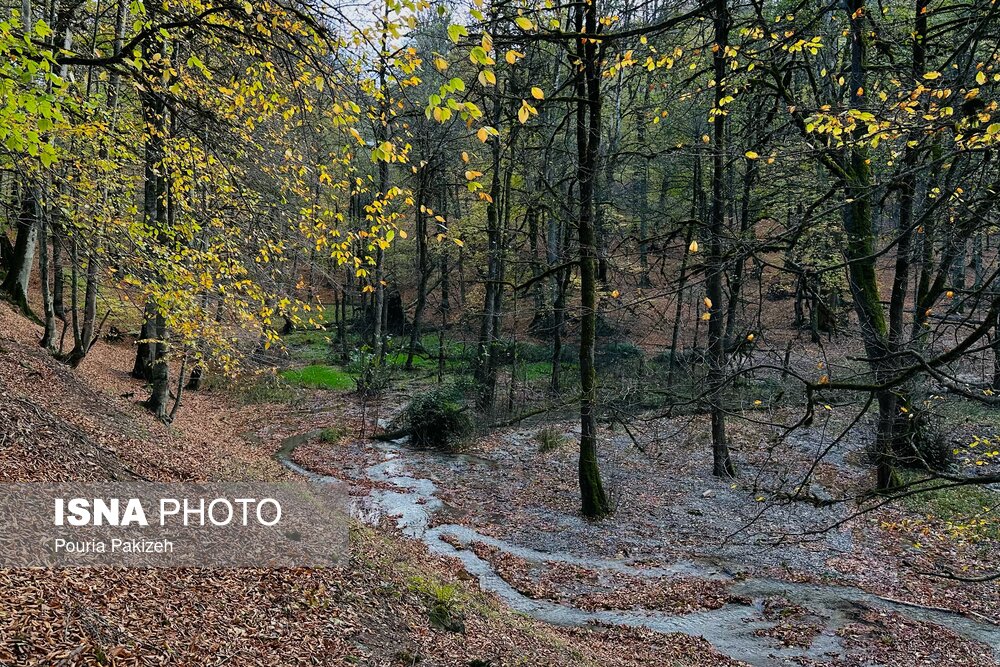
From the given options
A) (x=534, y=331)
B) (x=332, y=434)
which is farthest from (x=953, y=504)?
(x=332, y=434)

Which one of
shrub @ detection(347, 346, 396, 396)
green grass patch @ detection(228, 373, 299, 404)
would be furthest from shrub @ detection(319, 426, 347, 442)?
green grass patch @ detection(228, 373, 299, 404)

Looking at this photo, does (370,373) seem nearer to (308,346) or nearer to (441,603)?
(441,603)

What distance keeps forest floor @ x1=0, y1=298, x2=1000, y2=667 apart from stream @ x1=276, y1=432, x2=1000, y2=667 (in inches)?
1.4

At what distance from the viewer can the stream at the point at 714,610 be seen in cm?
736

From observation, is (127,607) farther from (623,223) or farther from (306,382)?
(623,223)

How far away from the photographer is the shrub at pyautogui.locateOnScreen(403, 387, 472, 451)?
16.3 m

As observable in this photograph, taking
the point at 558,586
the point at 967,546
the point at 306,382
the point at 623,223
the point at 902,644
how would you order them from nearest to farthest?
the point at 902,644
the point at 558,586
the point at 967,546
the point at 306,382
the point at 623,223

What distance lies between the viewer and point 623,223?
1115 inches

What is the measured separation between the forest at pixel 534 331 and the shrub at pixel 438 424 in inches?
4.4

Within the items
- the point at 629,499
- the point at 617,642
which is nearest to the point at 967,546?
the point at 629,499

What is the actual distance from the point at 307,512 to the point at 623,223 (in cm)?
2368

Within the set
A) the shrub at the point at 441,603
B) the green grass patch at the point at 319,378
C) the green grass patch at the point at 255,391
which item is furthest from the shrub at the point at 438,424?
the shrub at the point at 441,603

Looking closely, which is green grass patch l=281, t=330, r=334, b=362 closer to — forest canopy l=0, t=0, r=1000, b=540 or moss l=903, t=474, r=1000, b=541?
forest canopy l=0, t=0, r=1000, b=540

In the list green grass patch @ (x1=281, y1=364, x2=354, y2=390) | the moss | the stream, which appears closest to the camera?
the stream
